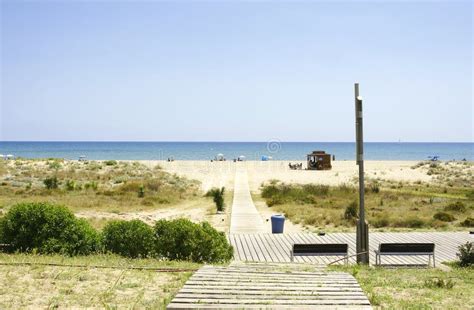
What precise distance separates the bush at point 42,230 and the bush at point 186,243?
1.48 meters

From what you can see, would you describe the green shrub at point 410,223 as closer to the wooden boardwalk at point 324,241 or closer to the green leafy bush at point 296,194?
the wooden boardwalk at point 324,241

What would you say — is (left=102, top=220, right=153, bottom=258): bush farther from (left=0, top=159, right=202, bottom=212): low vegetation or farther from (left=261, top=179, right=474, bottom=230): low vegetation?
(left=0, top=159, right=202, bottom=212): low vegetation

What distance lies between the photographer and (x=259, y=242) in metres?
14.2

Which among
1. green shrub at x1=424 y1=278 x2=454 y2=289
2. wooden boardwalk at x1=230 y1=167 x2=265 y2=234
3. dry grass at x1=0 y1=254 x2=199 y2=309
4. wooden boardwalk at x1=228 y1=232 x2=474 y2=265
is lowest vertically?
wooden boardwalk at x1=230 y1=167 x2=265 y2=234

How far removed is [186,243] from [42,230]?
2.74 metres

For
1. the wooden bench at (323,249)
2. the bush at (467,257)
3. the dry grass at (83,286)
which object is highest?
the dry grass at (83,286)

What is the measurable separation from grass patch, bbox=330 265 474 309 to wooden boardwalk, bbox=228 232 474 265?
3.58 meters

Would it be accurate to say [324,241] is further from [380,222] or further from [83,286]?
[83,286]

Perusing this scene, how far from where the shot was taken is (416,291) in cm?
682

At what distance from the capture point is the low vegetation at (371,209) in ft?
60.6

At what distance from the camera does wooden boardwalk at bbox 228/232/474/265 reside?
39.3 feet

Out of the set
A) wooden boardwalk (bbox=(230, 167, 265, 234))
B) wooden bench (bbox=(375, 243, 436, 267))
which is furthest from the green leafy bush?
wooden bench (bbox=(375, 243, 436, 267))

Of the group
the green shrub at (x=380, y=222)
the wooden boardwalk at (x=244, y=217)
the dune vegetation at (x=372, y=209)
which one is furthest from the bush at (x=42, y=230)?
the green shrub at (x=380, y=222)

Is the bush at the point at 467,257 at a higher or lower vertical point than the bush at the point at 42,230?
lower
